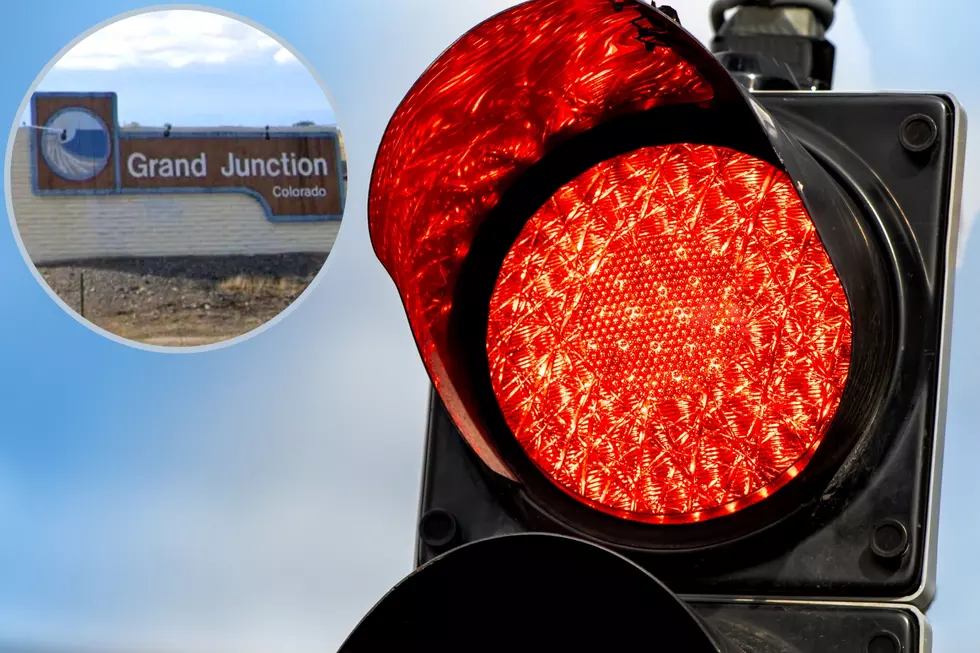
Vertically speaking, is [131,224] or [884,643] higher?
[131,224]

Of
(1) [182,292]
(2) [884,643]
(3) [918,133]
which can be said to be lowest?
(2) [884,643]

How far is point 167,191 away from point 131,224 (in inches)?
2.1

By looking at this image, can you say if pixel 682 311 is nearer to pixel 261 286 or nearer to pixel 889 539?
pixel 889 539

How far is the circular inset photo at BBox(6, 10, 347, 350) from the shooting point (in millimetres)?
1227

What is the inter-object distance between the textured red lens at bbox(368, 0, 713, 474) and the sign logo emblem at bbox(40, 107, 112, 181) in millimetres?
791

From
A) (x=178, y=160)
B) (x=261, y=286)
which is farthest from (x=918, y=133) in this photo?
(x=178, y=160)

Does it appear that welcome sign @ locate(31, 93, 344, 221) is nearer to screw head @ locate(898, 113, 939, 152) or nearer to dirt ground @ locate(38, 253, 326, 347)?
dirt ground @ locate(38, 253, 326, 347)

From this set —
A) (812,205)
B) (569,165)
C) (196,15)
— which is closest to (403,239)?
(569,165)

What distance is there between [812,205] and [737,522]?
147 millimetres

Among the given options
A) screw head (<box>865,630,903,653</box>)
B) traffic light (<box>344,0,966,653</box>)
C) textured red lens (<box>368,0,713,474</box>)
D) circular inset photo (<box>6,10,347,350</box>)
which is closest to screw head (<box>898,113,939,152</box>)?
traffic light (<box>344,0,966,653</box>)

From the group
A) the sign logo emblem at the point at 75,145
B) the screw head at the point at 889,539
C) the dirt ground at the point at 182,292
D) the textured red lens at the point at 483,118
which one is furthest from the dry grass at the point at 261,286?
the screw head at the point at 889,539

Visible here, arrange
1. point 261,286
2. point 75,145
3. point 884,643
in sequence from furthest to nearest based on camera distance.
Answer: point 75,145 → point 261,286 → point 884,643

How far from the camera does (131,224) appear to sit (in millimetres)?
1336

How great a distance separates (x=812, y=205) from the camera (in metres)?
0.52
